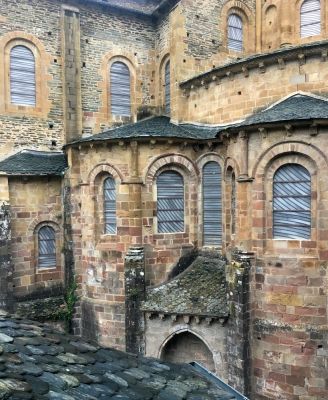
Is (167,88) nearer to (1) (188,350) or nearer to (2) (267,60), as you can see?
(2) (267,60)

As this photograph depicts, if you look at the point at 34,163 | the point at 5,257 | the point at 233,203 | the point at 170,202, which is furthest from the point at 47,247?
the point at 233,203

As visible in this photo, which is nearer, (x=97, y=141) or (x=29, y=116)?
(x=97, y=141)

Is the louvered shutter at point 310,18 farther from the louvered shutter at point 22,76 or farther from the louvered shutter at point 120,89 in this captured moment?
the louvered shutter at point 22,76

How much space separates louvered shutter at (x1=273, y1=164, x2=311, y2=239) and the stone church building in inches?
1.4

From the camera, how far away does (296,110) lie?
1118cm

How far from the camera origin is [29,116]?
1648 cm

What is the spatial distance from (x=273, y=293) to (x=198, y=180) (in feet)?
15.6

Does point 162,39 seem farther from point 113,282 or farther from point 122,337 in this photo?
point 122,337

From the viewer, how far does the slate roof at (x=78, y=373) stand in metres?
3.99

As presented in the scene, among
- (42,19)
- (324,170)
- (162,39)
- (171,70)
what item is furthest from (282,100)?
(42,19)

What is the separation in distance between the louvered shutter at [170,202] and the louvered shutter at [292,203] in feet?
12.4

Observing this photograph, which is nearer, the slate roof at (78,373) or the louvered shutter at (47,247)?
the slate roof at (78,373)

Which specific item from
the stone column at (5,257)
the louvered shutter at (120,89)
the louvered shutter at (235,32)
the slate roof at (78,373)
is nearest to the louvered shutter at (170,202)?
the stone column at (5,257)

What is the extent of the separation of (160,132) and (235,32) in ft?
25.0
